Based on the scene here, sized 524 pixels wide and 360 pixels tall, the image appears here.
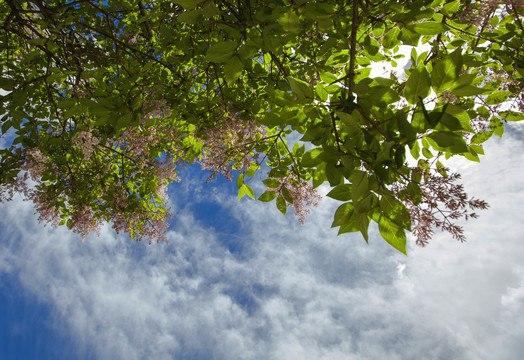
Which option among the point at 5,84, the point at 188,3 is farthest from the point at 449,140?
the point at 5,84

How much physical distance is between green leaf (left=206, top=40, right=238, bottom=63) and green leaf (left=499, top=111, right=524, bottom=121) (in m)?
1.91

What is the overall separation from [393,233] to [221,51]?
1061 millimetres

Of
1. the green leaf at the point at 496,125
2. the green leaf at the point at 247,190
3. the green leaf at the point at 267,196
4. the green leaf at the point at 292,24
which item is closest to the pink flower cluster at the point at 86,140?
the green leaf at the point at 247,190

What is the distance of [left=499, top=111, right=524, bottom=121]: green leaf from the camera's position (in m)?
1.80

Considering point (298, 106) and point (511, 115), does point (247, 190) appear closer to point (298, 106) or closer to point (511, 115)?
point (298, 106)

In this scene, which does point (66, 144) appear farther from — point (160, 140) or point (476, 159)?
point (476, 159)

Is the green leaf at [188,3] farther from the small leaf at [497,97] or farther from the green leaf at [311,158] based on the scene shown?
the small leaf at [497,97]

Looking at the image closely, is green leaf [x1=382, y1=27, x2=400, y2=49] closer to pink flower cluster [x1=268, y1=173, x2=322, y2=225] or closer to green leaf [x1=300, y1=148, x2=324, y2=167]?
green leaf [x1=300, y1=148, x2=324, y2=167]

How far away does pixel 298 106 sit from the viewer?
1.37 meters

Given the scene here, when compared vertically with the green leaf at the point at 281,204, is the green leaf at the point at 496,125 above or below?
above

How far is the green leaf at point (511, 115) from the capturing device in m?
1.80

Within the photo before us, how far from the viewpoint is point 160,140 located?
4.11 metres

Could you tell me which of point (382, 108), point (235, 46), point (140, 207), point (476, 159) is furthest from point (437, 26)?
point (140, 207)

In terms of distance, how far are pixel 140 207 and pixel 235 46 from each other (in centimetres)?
397
